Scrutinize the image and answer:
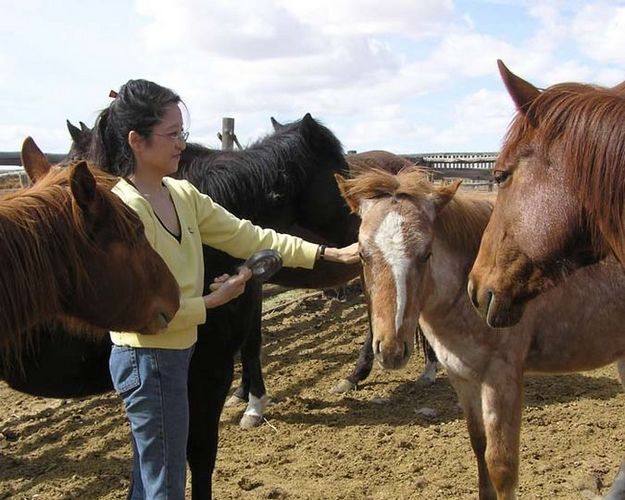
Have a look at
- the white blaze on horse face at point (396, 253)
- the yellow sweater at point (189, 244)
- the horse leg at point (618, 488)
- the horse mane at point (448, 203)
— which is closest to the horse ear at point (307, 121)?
the horse mane at point (448, 203)

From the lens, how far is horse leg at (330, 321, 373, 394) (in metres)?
6.31

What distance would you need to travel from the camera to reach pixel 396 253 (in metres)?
3.36

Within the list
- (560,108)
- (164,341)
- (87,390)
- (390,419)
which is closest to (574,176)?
(560,108)

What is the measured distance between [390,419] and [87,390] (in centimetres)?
289

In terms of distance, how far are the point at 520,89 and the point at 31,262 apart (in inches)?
64.8

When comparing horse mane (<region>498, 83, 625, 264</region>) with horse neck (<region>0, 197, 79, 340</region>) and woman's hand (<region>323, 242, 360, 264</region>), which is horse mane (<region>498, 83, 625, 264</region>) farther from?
horse neck (<region>0, 197, 79, 340</region>)

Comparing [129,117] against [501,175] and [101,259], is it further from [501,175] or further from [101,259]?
[501,175]

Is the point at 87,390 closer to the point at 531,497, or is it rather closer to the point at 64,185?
the point at 64,185

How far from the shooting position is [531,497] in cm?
410

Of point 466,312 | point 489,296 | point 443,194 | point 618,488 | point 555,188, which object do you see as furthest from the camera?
point 618,488

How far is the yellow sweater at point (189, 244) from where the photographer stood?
8.18 ft

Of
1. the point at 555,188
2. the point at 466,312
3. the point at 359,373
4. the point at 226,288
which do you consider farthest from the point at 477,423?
the point at 359,373

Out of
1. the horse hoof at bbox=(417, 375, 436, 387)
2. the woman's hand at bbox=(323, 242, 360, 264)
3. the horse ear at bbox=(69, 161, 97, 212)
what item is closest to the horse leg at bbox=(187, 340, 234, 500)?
the woman's hand at bbox=(323, 242, 360, 264)

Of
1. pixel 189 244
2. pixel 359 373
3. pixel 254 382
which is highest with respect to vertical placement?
pixel 189 244
